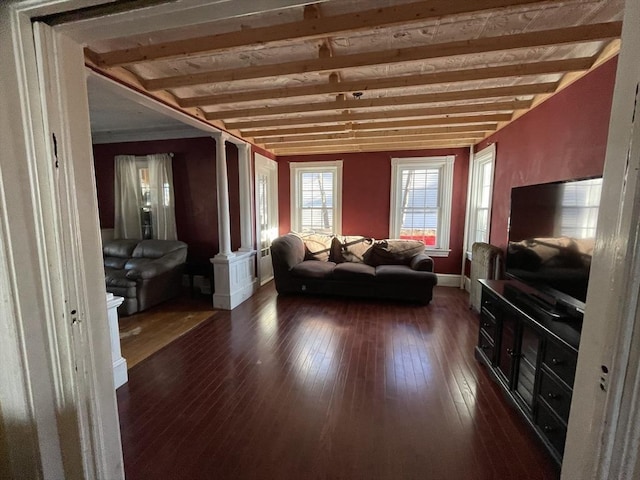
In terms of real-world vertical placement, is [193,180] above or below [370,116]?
below

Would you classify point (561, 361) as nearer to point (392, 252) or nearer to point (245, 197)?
point (392, 252)

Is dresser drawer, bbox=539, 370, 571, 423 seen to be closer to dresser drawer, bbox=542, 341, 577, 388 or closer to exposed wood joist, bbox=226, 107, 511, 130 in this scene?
dresser drawer, bbox=542, 341, 577, 388

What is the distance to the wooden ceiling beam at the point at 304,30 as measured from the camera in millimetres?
1423

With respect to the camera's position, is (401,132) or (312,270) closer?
(401,132)

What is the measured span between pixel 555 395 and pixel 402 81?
2.33m

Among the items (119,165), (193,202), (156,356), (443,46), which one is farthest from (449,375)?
(119,165)

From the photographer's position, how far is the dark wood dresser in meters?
1.40

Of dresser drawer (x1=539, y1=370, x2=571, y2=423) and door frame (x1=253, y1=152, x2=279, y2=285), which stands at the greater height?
door frame (x1=253, y1=152, x2=279, y2=285)

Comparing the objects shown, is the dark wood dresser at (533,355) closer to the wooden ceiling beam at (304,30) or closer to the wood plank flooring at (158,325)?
the wooden ceiling beam at (304,30)

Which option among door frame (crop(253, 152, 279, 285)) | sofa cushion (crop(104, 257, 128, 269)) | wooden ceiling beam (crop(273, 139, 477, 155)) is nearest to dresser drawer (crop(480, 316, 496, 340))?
wooden ceiling beam (crop(273, 139, 477, 155))

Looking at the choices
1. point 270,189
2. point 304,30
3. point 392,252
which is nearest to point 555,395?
point 304,30

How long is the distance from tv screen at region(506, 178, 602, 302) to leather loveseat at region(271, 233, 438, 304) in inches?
62.4

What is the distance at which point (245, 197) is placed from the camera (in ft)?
13.7

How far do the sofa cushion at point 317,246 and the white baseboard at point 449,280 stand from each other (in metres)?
2.07
